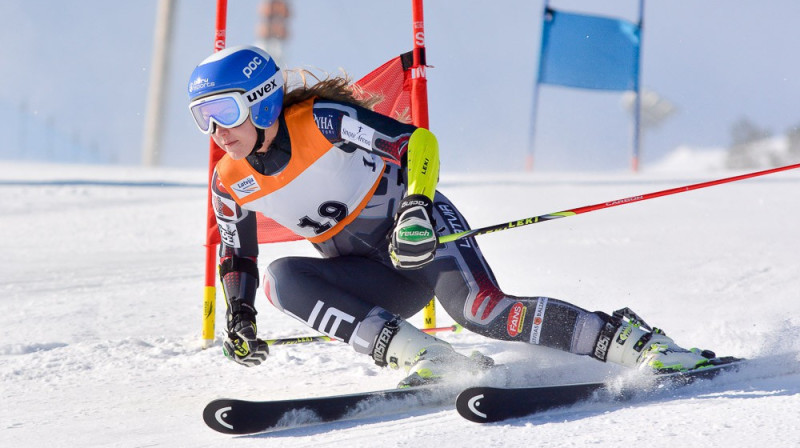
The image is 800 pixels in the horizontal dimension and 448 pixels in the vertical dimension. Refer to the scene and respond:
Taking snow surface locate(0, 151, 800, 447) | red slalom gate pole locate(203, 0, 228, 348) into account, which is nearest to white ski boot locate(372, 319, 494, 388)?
snow surface locate(0, 151, 800, 447)

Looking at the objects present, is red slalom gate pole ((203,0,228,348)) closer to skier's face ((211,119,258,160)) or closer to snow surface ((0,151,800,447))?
snow surface ((0,151,800,447))

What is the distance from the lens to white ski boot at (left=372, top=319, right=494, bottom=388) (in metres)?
2.67

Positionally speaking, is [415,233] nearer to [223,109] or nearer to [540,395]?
[540,395]

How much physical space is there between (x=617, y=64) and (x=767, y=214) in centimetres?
549

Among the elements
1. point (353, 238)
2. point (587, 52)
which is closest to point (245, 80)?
point (353, 238)

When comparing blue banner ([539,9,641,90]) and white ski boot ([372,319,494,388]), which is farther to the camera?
blue banner ([539,9,641,90])

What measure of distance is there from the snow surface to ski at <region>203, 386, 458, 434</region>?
5 cm

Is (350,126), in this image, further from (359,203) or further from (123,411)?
(123,411)

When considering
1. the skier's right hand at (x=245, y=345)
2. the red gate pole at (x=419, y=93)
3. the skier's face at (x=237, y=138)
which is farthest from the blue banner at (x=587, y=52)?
the skier's right hand at (x=245, y=345)

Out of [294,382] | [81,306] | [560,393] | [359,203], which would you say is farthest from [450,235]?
[81,306]

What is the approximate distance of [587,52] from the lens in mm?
12008

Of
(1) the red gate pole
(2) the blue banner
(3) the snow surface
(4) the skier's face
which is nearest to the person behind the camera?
(3) the snow surface

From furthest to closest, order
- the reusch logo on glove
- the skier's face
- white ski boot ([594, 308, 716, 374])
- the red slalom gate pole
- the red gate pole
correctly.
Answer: the red gate pole → the red slalom gate pole → the skier's face → white ski boot ([594, 308, 716, 374]) → the reusch logo on glove

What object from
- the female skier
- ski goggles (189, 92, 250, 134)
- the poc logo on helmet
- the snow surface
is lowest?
the snow surface
